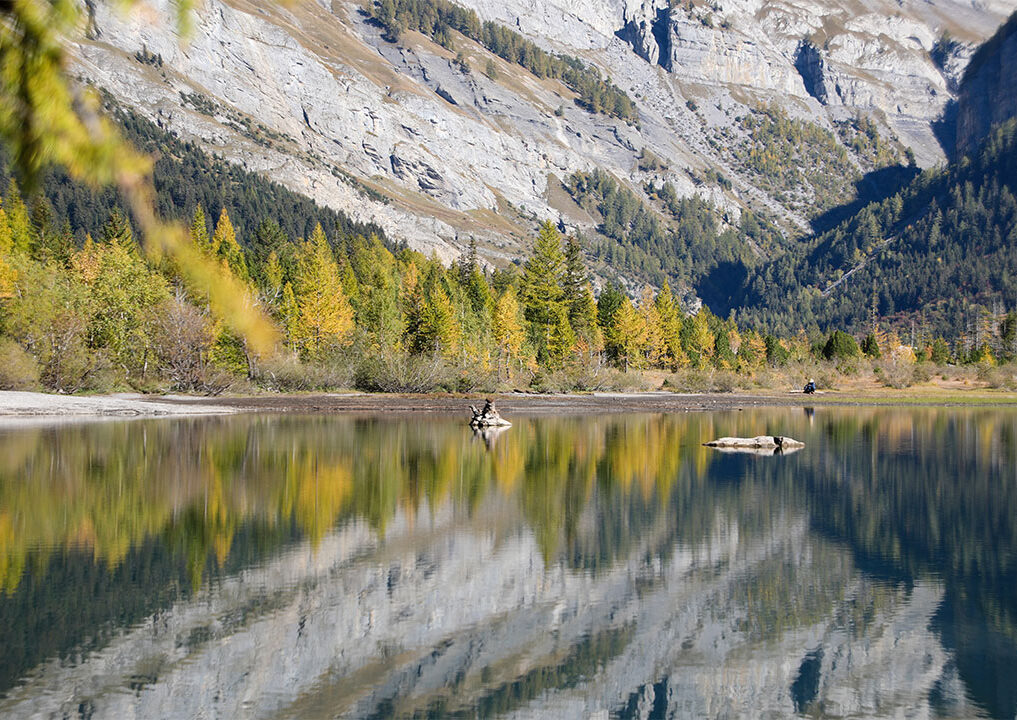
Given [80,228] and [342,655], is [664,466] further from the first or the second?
[80,228]

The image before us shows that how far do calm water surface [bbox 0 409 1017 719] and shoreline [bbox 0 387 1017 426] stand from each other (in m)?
19.5

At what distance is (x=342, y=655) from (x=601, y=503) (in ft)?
42.7

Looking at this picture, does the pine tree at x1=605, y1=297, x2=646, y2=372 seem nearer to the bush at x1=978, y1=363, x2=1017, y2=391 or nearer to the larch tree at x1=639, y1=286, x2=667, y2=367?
the larch tree at x1=639, y1=286, x2=667, y2=367

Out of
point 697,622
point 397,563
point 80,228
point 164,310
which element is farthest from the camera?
point 80,228

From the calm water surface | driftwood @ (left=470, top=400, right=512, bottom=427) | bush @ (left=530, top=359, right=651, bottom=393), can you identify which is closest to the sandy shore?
driftwood @ (left=470, top=400, right=512, bottom=427)

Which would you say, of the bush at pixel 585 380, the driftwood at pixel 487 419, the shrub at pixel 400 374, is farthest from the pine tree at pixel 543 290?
the driftwood at pixel 487 419

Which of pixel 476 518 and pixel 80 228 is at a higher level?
pixel 80 228

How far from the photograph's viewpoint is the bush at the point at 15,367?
50.8 metres

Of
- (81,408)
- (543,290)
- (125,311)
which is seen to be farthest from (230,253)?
(81,408)

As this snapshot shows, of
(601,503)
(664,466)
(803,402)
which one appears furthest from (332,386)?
(601,503)

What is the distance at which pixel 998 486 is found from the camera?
27312mm

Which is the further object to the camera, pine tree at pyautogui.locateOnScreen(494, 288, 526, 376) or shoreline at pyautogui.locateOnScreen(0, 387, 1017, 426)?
pine tree at pyautogui.locateOnScreen(494, 288, 526, 376)

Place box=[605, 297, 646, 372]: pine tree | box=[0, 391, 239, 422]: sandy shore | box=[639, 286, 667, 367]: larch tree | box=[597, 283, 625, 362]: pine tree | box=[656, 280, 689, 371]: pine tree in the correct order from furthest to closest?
box=[656, 280, 689, 371]: pine tree → box=[639, 286, 667, 367]: larch tree → box=[597, 283, 625, 362]: pine tree → box=[605, 297, 646, 372]: pine tree → box=[0, 391, 239, 422]: sandy shore

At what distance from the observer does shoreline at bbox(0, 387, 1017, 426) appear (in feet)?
161
